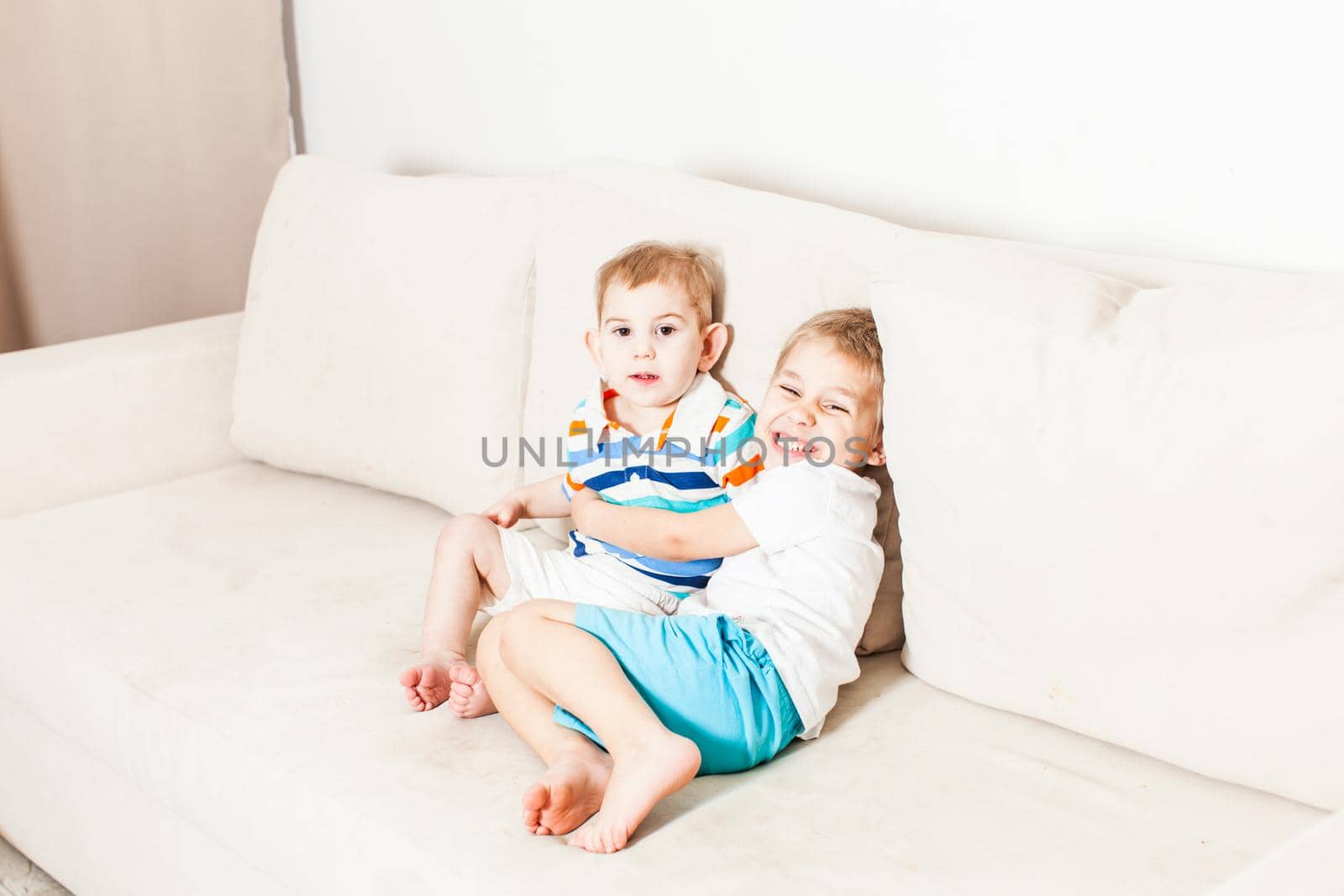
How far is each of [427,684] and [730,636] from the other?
33 centimetres

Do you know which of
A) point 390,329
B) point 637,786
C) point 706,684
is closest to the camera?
point 637,786

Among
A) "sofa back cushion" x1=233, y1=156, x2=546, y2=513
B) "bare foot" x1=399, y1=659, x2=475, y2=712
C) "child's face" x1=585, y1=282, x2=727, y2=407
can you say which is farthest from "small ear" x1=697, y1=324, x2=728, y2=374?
"bare foot" x1=399, y1=659, x2=475, y2=712

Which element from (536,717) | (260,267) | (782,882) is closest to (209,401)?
(260,267)

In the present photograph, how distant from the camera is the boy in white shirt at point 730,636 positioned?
112 cm

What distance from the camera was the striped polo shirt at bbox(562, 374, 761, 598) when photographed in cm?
143

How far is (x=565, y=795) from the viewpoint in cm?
109

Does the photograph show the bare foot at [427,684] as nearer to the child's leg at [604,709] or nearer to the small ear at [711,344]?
the child's leg at [604,709]

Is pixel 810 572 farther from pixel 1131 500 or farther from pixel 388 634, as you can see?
pixel 388 634

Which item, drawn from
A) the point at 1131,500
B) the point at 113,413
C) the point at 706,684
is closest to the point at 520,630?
the point at 706,684

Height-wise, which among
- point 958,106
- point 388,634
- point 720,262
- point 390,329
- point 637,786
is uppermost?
point 958,106

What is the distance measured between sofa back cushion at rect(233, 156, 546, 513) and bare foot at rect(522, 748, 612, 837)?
0.64m

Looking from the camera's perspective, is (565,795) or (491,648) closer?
(565,795)

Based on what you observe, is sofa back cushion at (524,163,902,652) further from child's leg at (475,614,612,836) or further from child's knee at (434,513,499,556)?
child's leg at (475,614,612,836)

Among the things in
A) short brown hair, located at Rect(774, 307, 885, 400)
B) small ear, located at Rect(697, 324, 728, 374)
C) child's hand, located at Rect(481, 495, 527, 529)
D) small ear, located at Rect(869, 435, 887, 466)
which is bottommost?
child's hand, located at Rect(481, 495, 527, 529)
